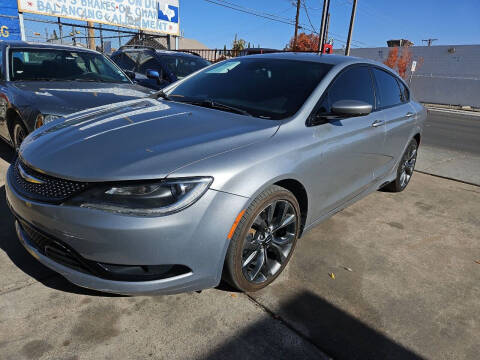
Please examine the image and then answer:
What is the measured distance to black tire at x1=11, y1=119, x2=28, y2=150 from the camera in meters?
4.11

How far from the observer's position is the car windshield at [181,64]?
7.87 metres

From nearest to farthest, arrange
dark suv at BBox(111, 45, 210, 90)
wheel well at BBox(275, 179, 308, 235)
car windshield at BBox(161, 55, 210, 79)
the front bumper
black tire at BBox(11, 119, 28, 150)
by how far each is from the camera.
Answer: the front bumper < wheel well at BBox(275, 179, 308, 235) < black tire at BBox(11, 119, 28, 150) < dark suv at BBox(111, 45, 210, 90) < car windshield at BBox(161, 55, 210, 79)

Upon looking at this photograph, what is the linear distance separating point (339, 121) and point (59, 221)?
215 centimetres

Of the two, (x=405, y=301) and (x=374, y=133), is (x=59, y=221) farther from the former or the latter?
(x=374, y=133)

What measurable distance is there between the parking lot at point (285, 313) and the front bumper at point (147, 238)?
11.9 inches

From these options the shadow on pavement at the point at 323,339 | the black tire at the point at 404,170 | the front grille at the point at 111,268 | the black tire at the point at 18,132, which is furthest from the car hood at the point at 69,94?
the black tire at the point at 404,170

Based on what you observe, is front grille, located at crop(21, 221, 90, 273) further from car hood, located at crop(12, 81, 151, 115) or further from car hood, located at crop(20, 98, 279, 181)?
car hood, located at crop(12, 81, 151, 115)

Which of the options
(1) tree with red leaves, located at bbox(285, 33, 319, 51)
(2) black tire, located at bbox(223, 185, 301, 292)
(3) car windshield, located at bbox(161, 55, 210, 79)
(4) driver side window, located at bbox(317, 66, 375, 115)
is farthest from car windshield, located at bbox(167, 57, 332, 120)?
(1) tree with red leaves, located at bbox(285, 33, 319, 51)

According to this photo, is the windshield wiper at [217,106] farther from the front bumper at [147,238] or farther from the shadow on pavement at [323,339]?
the shadow on pavement at [323,339]

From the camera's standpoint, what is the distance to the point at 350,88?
3.22m

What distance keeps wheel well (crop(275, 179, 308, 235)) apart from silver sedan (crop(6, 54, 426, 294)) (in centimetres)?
2

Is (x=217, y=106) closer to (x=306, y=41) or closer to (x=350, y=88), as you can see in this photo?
(x=350, y=88)

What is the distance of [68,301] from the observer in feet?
7.53

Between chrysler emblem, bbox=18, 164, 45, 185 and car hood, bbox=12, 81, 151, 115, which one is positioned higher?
Result: car hood, bbox=12, 81, 151, 115
